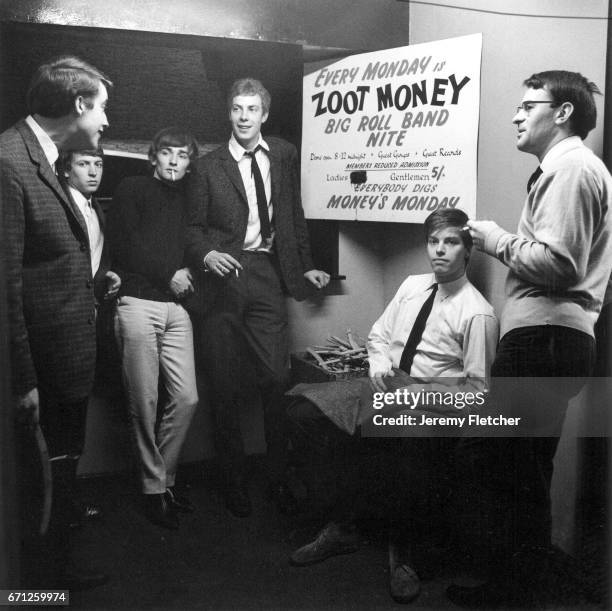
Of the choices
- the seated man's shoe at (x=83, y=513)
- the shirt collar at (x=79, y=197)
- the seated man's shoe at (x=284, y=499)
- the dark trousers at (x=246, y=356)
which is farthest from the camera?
the seated man's shoe at (x=284, y=499)

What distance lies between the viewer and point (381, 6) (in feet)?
9.49

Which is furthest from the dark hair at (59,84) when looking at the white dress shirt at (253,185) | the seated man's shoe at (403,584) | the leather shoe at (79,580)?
the seated man's shoe at (403,584)

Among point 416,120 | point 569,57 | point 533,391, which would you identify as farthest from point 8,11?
point 533,391

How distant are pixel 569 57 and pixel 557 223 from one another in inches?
27.4

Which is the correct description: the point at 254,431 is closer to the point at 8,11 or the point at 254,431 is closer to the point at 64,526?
the point at 64,526

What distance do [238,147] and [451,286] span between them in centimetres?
109

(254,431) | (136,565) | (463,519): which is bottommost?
(136,565)

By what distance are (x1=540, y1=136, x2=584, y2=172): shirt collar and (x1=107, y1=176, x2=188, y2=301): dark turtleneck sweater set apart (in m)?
1.49

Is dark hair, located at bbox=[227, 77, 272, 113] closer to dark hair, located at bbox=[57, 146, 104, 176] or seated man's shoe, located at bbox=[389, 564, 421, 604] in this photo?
dark hair, located at bbox=[57, 146, 104, 176]

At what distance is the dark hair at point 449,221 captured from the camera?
291 centimetres

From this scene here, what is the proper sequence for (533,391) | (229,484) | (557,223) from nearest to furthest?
(557,223) → (533,391) → (229,484)

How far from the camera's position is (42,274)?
276cm

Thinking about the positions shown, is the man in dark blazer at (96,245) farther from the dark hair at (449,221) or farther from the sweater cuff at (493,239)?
the sweater cuff at (493,239)

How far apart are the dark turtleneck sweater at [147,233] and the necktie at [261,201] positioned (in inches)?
12.3
